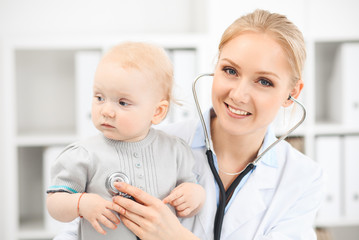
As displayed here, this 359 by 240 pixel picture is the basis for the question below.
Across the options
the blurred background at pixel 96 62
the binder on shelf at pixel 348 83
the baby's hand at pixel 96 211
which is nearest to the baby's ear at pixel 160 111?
the baby's hand at pixel 96 211

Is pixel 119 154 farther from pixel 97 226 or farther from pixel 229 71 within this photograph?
pixel 229 71

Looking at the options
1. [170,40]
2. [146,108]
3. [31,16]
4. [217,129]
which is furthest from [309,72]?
[31,16]

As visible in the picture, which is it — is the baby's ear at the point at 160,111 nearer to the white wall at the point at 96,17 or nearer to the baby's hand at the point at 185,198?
the baby's hand at the point at 185,198

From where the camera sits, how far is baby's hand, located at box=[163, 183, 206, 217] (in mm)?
1040

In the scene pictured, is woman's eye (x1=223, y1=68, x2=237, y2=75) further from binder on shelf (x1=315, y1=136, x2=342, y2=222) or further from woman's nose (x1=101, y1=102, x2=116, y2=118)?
binder on shelf (x1=315, y1=136, x2=342, y2=222)

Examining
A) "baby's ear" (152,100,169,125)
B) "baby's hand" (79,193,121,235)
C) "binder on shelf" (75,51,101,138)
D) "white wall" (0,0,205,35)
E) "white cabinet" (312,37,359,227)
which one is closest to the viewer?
"baby's hand" (79,193,121,235)

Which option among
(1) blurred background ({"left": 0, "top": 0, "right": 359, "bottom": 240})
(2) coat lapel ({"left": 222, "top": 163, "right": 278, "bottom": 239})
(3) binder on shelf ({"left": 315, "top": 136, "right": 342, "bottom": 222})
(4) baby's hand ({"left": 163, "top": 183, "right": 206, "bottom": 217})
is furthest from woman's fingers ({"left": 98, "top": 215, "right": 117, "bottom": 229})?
(3) binder on shelf ({"left": 315, "top": 136, "right": 342, "bottom": 222})

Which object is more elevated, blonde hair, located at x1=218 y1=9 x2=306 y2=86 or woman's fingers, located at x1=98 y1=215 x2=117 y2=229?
blonde hair, located at x1=218 y1=9 x2=306 y2=86

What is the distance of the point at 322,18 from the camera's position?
2.27 metres

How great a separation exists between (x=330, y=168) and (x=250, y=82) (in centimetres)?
134

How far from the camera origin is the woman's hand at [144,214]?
0.99 metres

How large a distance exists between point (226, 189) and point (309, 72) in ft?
4.01

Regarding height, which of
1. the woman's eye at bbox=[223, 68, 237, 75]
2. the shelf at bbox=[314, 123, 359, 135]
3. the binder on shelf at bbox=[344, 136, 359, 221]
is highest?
the woman's eye at bbox=[223, 68, 237, 75]

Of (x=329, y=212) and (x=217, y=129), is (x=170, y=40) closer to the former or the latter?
(x=217, y=129)
